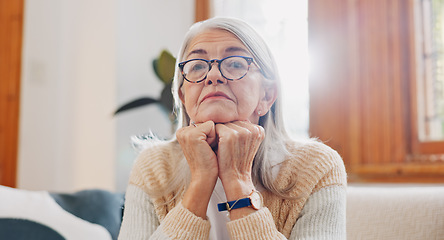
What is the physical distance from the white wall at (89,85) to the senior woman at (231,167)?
1.33 metres

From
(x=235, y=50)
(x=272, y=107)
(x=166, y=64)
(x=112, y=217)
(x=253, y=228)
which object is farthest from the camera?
(x=166, y=64)

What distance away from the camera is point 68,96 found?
2635 millimetres

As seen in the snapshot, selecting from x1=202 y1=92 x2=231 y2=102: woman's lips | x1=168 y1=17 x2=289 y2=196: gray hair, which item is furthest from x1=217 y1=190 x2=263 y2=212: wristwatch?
x1=202 y1=92 x2=231 y2=102: woman's lips

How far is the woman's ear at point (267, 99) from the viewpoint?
1.15 m

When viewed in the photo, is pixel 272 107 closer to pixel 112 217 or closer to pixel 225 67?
pixel 225 67

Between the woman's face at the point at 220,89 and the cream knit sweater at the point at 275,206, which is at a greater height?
the woman's face at the point at 220,89

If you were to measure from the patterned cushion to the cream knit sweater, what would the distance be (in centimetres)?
26

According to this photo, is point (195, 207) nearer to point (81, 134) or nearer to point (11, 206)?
point (11, 206)

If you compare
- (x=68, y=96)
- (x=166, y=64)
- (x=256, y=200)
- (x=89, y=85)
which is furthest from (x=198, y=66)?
(x=68, y=96)

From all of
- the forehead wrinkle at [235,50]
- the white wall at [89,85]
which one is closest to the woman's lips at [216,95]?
the forehead wrinkle at [235,50]

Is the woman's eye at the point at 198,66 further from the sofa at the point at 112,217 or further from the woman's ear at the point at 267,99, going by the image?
the sofa at the point at 112,217

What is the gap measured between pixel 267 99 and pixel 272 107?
0.06 m

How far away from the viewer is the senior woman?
1.01m

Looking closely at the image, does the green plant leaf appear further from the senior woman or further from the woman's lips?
the woman's lips
